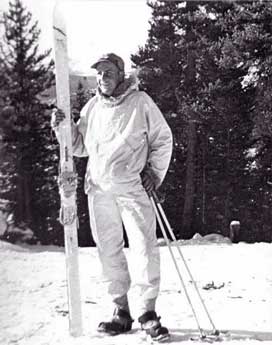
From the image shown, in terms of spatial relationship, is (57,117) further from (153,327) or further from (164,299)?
(164,299)

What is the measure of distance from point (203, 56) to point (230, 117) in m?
1.03

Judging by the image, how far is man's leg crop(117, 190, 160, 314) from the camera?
6.54ft

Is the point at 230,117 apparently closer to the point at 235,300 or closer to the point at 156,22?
the point at 156,22

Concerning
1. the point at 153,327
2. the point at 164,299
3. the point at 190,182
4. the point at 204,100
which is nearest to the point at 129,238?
the point at 153,327

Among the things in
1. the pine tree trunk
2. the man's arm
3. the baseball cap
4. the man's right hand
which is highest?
the baseball cap

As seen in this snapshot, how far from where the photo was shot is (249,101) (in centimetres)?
604

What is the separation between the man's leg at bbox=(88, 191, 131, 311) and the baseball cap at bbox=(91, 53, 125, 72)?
0.56 meters

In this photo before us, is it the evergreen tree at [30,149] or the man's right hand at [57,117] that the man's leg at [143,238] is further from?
the evergreen tree at [30,149]

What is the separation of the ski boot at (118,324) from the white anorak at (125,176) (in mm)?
98

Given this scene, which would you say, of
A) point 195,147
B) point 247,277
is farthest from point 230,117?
point 247,277

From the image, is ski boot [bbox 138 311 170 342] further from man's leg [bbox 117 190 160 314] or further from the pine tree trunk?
the pine tree trunk

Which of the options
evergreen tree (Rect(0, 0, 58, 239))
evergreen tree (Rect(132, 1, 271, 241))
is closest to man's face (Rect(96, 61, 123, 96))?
evergreen tree (Rect(0, 0, 58, 239))

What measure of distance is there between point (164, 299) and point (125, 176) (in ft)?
3.17

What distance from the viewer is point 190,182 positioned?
815 cm
